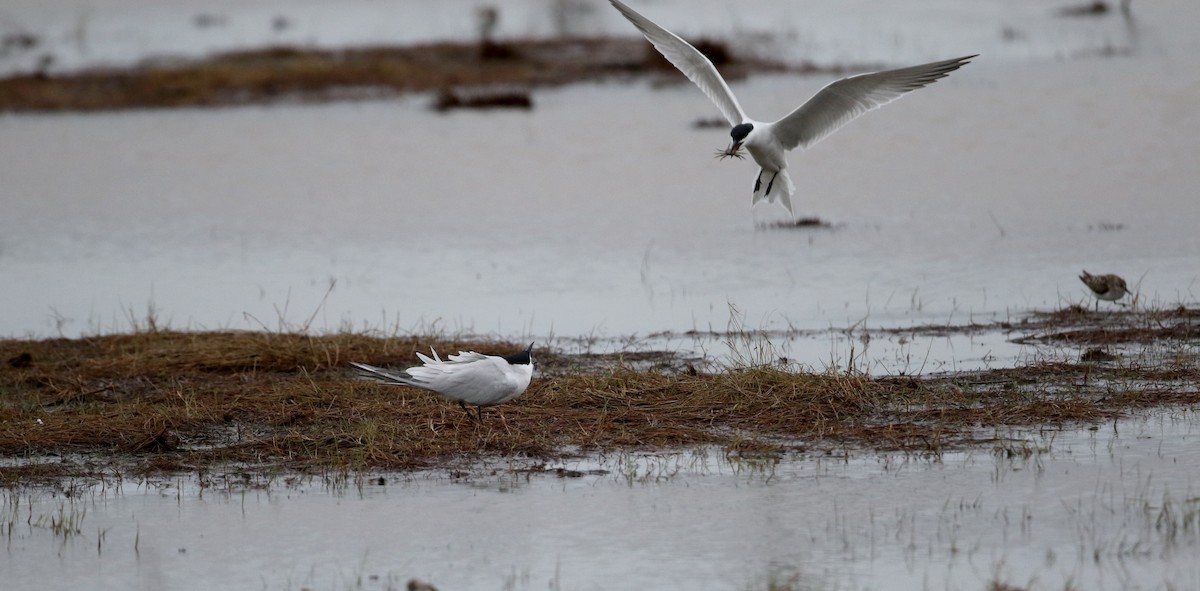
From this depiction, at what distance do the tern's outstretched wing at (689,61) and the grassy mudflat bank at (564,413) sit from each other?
2.74m

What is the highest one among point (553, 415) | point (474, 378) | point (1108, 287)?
point (1108, 287)

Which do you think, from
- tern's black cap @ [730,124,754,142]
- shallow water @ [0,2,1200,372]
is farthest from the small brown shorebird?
tern's black cap @ [730,124,754,142]

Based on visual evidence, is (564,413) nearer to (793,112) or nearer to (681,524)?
(681,524)

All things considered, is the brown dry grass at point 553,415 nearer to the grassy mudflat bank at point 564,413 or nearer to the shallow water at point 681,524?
the grassy mudflat bank at point 564,413

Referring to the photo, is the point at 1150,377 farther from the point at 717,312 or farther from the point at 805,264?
the point at 805,264

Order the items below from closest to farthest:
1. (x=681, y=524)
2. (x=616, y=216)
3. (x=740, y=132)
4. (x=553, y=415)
Result: (x=681, y=524) < (x=553, y=415) < (x=740, y=132) < (x=616, y=216)

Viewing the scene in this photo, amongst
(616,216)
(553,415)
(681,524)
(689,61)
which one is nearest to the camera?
(681,524)

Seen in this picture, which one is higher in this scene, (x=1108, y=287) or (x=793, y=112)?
(x=793, y=112)

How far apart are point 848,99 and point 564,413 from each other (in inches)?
143

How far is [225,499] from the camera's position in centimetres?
704

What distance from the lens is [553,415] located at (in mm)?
8008

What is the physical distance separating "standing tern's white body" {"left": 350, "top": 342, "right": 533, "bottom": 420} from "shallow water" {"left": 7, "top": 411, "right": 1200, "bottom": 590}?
450 mm

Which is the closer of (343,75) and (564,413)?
(564,413)

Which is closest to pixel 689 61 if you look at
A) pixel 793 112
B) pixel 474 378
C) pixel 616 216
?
pixel 793 112
